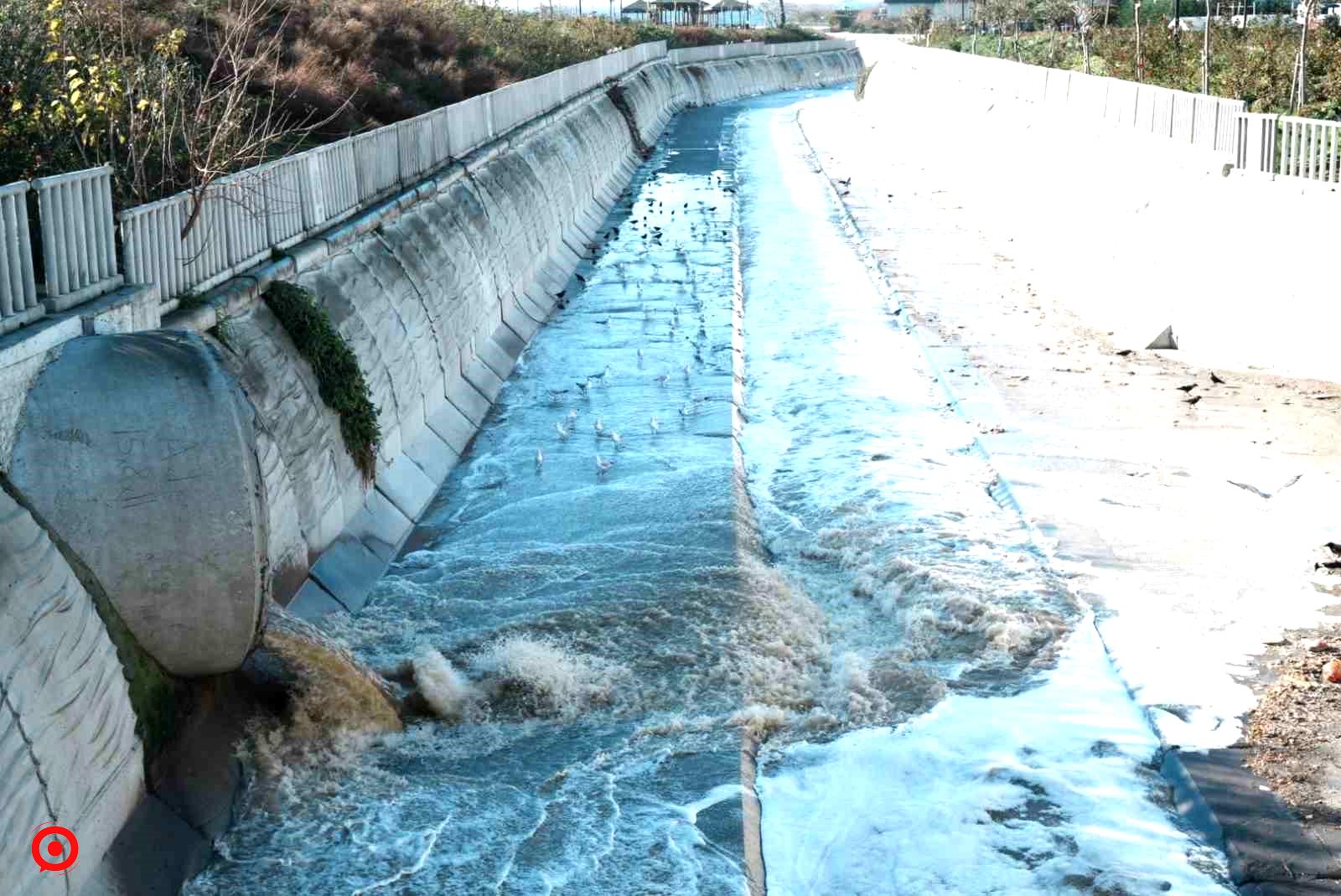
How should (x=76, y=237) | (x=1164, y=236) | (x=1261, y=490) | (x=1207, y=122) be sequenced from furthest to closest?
(x=1164, y=236), (x=1207, y=122), (x=1261, y=490), (x=76, y=237)

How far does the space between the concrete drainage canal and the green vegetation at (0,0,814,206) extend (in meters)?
4.74

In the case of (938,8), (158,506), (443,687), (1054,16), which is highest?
(938,8)

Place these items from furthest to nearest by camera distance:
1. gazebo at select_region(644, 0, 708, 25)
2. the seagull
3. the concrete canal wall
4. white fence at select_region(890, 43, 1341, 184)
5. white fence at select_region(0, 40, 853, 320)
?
1. gazebo at select_region(644, 0, 708, 25)
2. white fence at select_region(890, 43, 1341, 184)
3. the seagull
4. white fence at select_region(0, 40, 853, 320)
5. the concrete canal wall

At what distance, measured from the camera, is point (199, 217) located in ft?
44.6

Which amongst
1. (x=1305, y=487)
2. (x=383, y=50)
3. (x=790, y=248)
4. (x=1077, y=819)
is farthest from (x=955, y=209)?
(x=1077, y=819)

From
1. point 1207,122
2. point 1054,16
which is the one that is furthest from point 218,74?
point 1054,16

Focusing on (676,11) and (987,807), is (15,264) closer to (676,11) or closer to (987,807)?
(987,807)

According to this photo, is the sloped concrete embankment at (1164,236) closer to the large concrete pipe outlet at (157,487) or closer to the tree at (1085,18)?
the tree at (1085,18)

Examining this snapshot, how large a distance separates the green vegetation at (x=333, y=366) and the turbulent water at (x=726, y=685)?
3.79 feet

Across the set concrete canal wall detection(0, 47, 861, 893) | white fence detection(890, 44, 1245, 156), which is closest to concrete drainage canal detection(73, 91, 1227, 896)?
concrete canal wall detection(0, 47, 861, 893)

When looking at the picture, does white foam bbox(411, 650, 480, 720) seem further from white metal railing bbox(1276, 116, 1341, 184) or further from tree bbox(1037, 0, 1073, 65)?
tree bbox(1037, 0, 1073, 65)

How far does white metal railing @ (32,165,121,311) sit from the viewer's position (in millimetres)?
10570

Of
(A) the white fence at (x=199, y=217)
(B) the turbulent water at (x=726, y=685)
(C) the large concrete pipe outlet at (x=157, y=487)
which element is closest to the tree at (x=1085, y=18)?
(A) the white fence at (x=199, y=217)

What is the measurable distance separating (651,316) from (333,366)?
1170 centimetres
